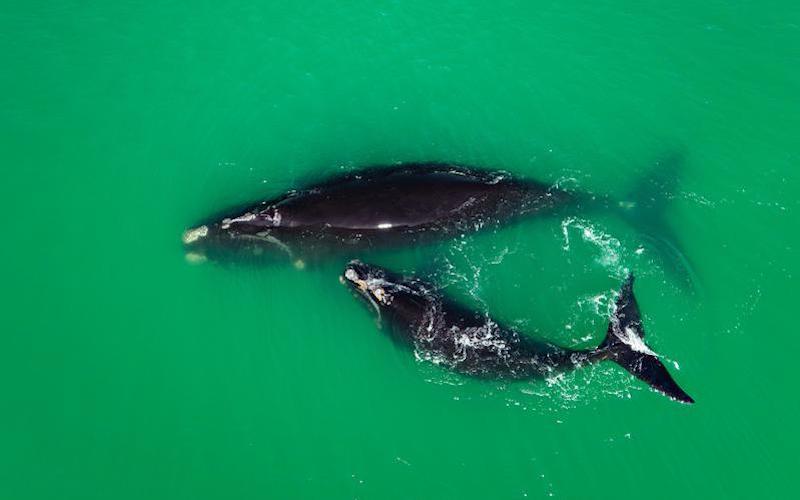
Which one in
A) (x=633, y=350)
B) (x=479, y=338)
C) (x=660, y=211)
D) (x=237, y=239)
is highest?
(x=660, y=211)

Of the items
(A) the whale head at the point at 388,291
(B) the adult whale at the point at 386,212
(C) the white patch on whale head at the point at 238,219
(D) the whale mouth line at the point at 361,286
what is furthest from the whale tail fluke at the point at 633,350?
(C) the white patch on whale head at the point at 238,219

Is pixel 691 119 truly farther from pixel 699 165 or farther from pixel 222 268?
pixel 222 268

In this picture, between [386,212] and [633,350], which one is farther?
[386,212]

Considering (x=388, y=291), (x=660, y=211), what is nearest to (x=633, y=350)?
(x=660, y=211)

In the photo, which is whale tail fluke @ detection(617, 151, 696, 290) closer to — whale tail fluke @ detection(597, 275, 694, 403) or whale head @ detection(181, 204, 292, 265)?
whale tail fluke @ detection(597, 275, 694, 403)

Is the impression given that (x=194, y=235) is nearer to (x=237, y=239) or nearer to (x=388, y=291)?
(x=237, y=239)

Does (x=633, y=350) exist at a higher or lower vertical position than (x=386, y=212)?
lower

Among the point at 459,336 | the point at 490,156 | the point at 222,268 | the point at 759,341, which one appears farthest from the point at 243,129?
the point at 759,341

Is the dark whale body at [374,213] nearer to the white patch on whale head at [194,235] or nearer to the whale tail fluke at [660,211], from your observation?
the white patch on whale head at [194,235]
